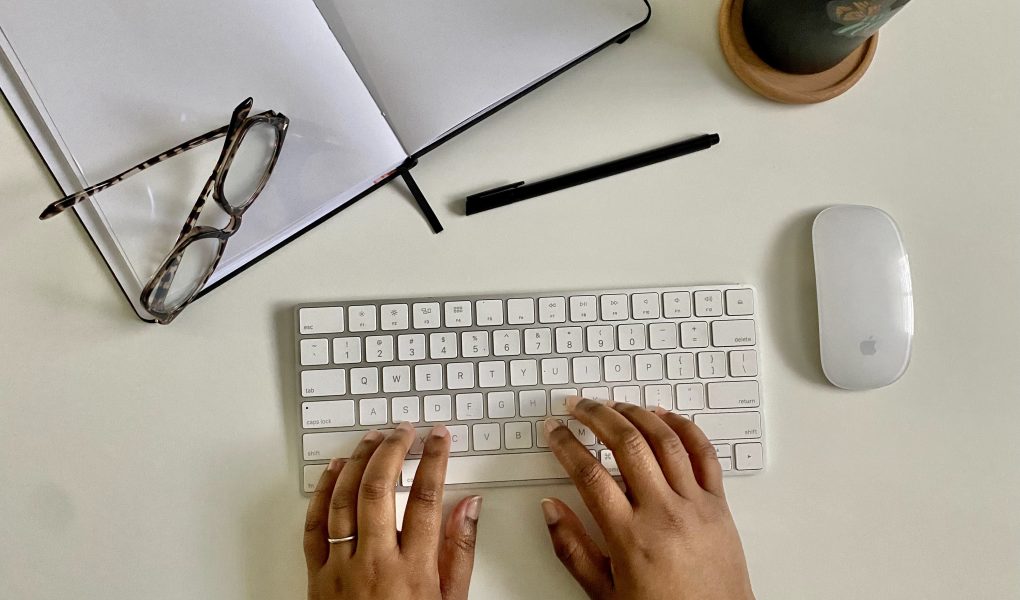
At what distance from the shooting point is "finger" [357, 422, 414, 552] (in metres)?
0.64

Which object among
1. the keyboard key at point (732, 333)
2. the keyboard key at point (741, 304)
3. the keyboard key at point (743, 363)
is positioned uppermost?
the keyboard key at point (741, 304)

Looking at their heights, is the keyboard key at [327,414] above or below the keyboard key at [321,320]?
below

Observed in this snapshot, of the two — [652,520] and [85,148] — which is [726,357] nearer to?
[652,520]

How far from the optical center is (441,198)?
0.69 metres

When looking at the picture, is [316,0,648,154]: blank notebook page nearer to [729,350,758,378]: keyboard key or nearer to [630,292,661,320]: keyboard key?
[630,292,661,320]: keyboard key

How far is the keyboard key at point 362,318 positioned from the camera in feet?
2.19

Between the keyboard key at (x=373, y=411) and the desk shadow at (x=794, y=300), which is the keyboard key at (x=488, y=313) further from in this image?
the desk shadow at (x=794, y=300)

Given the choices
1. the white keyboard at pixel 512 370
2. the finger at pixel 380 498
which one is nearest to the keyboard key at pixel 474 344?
the white keyboard at pixel 512 370

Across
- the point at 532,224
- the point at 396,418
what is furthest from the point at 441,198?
the point at 396,418

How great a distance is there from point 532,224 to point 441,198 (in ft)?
0.30

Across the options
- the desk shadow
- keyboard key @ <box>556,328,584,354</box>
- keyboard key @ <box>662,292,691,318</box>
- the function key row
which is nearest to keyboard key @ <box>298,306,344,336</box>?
the function key row

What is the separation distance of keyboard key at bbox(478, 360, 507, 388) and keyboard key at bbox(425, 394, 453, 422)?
35 mm

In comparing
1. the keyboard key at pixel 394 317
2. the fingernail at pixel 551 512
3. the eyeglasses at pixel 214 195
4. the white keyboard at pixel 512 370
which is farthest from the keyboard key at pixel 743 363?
the eyeglasses at pixel 214 195

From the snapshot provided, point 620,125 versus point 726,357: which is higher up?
point 620,125
